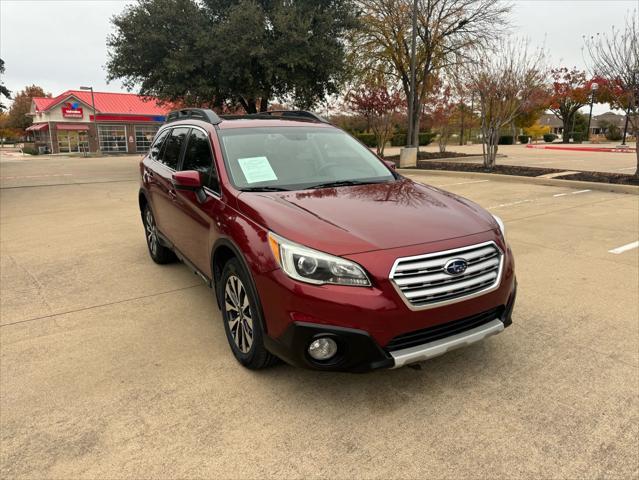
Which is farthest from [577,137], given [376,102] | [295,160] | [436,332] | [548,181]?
[436,332]

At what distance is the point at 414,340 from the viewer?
2.56m

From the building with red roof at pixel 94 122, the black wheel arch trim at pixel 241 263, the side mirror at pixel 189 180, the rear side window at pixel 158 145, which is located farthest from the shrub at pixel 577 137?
the black wheel arch trim at pixel 241 263

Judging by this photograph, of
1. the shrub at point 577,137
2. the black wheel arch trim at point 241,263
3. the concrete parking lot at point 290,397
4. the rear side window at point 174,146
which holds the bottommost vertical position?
the concrete parking lot at point 290,397

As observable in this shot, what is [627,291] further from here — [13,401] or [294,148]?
[13,401]

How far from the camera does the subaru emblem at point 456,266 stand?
255 centimetres

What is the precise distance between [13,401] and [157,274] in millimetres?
2437

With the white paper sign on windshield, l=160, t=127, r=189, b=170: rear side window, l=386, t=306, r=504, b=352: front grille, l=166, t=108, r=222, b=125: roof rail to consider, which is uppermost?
l=166, t=108, r=222, b=125: roof rail

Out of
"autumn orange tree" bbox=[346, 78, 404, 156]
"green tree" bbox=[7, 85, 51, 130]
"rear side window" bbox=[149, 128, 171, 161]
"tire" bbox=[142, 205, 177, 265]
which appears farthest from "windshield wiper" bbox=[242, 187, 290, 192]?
"green tree" bbox=[7, 85, 51, 130]

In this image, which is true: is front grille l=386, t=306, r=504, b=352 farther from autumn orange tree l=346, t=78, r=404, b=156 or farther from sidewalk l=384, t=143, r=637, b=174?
autumn orange tree l=346, t=78, r=404, b=156

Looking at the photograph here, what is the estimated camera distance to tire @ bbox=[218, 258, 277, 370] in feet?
9.23

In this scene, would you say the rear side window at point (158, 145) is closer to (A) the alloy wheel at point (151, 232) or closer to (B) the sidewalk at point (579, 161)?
(A) the alloy wheel at point (151, 232)

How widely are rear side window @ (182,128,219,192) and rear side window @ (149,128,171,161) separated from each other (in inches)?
40.8

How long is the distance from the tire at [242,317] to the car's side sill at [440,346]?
0.82m

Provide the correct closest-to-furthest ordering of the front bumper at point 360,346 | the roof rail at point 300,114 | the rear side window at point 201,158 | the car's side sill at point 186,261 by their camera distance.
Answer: the front bumper at point 360,346 < the rear side window at point 201,158 < the car's side sill at point 186,261 < the roof rail at point 300,114
